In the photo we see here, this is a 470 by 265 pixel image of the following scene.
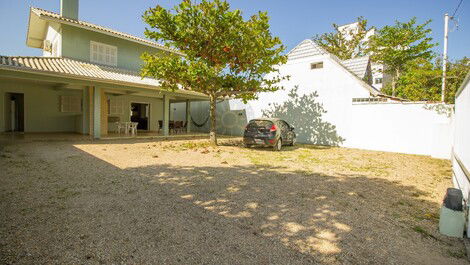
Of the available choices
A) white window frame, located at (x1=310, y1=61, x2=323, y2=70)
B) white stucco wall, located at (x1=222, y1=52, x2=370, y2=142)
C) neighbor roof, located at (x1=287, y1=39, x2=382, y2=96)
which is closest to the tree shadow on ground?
white stucco wall, located at (x1=222, y1=52, x2=370, y2=142)

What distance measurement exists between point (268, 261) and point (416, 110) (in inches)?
505

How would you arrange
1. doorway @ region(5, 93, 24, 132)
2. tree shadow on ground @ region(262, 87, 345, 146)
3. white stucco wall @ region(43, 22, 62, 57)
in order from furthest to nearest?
tree shadow on ground @ region(262, 87, 345, 146) < doorway @ region(5, 93, 24, 132) < white stucco wall @ region(43, 22, 62, 57)

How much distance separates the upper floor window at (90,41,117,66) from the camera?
1495cm

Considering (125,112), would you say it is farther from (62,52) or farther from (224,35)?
(224,35)

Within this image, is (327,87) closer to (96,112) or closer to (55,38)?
(96,112)

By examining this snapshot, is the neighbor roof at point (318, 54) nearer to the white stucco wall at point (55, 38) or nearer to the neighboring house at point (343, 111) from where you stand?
A: the neighboring house at point (343, 111)

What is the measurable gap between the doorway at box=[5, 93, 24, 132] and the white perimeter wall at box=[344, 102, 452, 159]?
66.5ft

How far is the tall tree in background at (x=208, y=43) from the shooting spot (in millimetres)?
9820

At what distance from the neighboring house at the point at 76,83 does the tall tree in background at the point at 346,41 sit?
2639cm

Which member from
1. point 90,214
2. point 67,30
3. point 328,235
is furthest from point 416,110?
point 67,30

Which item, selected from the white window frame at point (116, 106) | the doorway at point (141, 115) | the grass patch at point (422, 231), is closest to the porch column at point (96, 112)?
the white window frame at point (116, 106)

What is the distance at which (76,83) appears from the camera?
1184 centimetres

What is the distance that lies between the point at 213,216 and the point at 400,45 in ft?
93.1

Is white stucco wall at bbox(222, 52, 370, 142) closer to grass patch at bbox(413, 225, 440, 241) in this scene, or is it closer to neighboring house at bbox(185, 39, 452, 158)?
neighboring house at bbox(185, 39, 452, 158)
